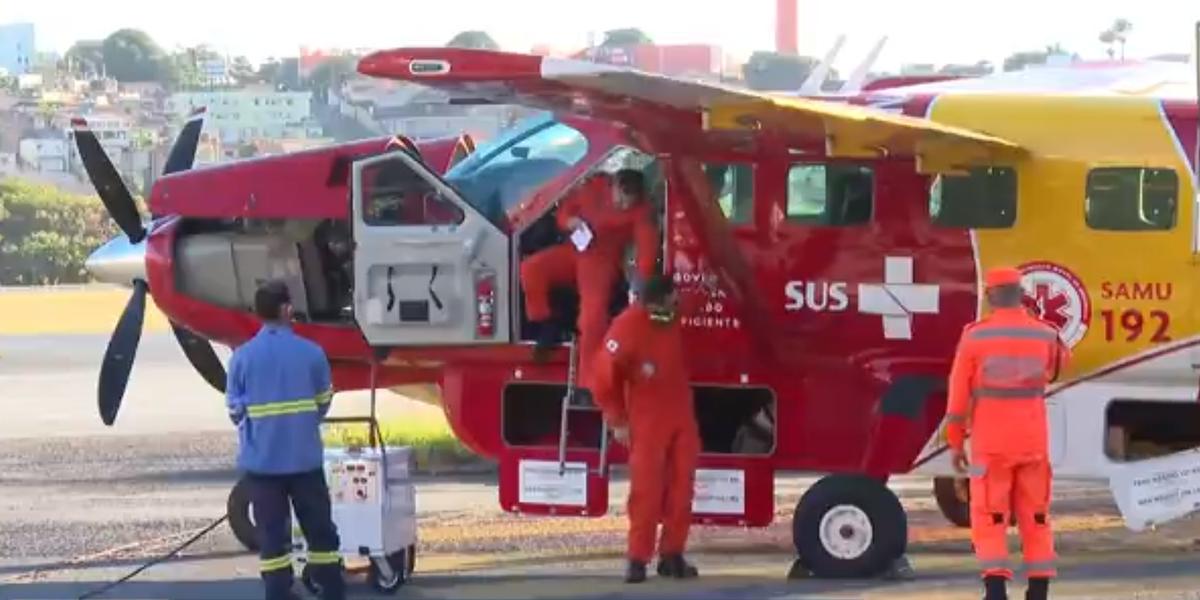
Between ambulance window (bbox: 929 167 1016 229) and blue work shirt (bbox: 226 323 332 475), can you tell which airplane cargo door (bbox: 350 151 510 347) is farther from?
ambulance window (bbox: 929 167 1016 229)

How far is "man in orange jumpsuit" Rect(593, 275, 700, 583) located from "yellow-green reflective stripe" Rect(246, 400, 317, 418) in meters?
1.67

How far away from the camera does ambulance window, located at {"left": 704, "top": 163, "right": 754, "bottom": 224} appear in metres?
11.2

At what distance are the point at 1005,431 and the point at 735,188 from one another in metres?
2.56

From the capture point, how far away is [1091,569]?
11.0 m

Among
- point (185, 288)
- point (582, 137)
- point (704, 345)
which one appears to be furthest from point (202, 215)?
point (704, 345)

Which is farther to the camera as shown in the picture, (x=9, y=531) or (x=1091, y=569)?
(x=9, y=531)

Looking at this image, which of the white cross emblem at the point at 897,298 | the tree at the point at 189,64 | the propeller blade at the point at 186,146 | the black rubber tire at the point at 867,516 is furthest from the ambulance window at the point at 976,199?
the tree at the point at 189,64

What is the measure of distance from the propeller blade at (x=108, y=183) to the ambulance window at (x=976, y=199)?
4741 millimetres

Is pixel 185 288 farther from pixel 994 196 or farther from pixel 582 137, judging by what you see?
pixel 994 196

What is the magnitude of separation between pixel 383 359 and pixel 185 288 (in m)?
1.33

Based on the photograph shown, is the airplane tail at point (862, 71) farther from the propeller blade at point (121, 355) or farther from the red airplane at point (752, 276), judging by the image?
the propeller blade at point (121, 355)


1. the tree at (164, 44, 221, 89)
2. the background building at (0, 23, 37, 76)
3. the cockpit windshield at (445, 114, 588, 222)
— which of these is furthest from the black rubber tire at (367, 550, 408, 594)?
the background building at (0, 23, 37, 76)

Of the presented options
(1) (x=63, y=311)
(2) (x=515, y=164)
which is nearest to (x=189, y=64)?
(1) (x=63, y=311)

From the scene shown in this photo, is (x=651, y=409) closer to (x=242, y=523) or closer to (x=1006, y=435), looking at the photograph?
(x=1006, y=435)
